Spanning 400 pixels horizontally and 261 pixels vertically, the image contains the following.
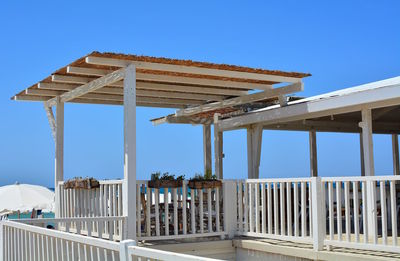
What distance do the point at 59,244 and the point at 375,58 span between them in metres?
20.7

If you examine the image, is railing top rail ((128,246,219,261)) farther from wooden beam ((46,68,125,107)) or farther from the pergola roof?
wooden beam ((46,68,125,107))

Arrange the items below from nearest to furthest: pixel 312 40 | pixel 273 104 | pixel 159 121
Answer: pixel 273 104 → pixel 159 121 → pixel 312 40

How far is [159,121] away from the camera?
49.2 feet

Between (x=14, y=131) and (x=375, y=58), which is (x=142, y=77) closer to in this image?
(x=375, y=58)

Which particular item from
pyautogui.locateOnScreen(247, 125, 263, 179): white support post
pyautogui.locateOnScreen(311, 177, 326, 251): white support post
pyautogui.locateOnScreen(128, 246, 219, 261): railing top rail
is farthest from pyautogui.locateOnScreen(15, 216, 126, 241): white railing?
pyautogui.locateOnScreen(128, 246, 219, 261): railing top rail

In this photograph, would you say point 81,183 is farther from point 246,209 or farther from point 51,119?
point 246,209

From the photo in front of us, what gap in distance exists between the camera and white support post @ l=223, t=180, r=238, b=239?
10.3 metres

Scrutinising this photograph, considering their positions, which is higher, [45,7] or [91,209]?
[45,7]

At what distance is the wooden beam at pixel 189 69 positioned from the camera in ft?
30.3

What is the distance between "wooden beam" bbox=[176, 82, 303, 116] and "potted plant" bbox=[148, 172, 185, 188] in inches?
109

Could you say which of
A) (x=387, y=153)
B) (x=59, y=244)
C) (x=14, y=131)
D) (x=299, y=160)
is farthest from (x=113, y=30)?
(x=14, y=131)

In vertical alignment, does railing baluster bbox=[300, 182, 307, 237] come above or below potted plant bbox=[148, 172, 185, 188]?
below

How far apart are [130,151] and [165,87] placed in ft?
8.29

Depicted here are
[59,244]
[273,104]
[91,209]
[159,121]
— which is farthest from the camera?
[159,121]
